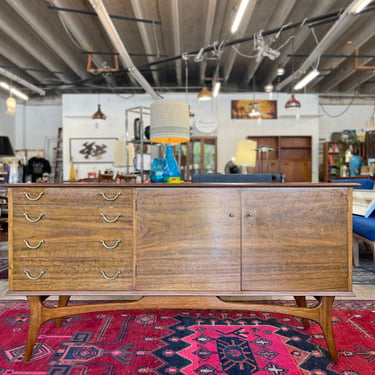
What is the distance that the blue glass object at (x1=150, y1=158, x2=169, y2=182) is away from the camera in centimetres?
211

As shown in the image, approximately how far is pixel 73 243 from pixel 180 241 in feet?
1.94

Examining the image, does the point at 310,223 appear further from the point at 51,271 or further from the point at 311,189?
the point at 51,271

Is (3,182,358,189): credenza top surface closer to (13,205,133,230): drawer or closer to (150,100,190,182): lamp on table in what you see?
(13,205,133,230): drawer

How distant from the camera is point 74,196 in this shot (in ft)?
5.55

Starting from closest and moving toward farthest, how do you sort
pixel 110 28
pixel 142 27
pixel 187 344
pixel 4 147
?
1. pixel 187 344
2. pixel 110 28
3. pixel 142 27
4. pixel 4 147

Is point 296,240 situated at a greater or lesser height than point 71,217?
lesser

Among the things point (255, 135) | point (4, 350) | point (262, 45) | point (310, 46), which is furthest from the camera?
point (255, 135)

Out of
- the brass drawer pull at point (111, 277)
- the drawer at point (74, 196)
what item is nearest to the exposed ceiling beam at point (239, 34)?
the drawer at point (74, 196)

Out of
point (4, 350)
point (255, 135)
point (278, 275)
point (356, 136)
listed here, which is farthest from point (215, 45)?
point (356, 136)

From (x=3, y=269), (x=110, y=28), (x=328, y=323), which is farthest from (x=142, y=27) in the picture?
(x=328, y=323)

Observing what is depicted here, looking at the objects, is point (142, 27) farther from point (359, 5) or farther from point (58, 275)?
point (58, 275)

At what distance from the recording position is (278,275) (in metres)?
1.68

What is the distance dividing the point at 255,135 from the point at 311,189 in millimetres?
9026

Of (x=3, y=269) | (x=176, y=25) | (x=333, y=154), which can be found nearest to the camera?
(x=3, y=269)
